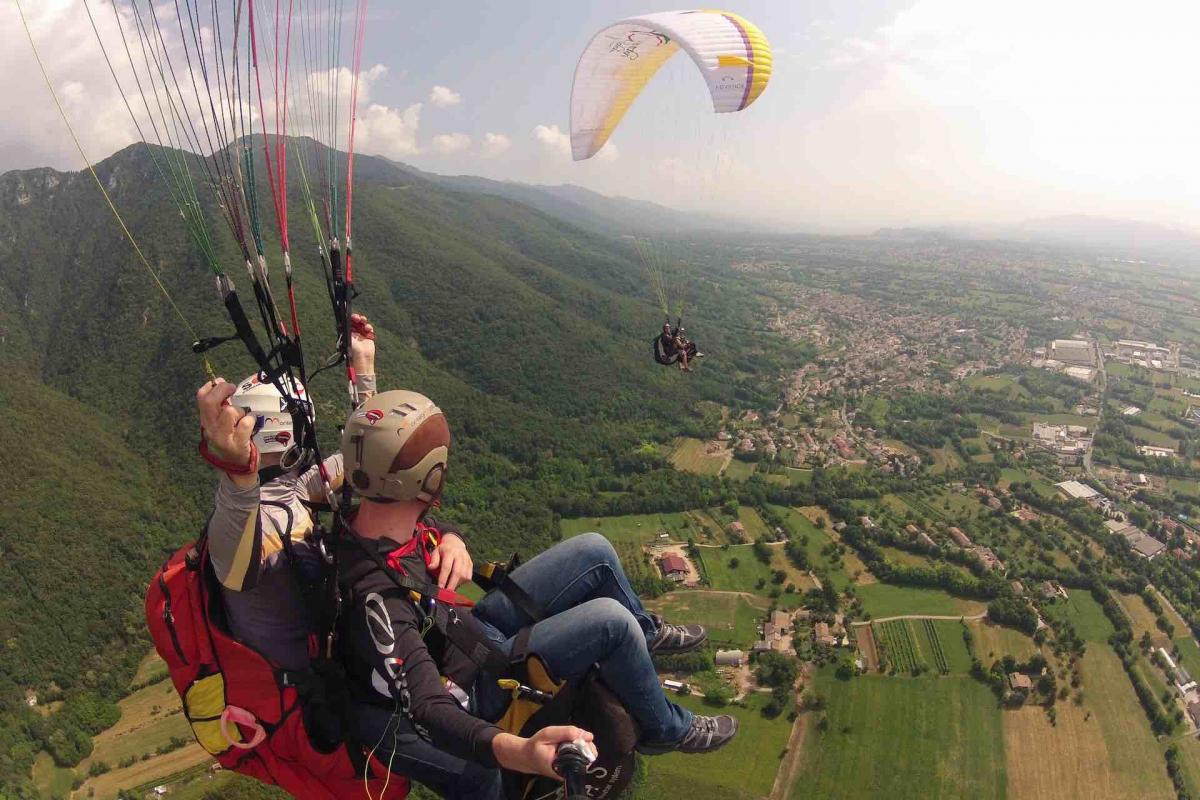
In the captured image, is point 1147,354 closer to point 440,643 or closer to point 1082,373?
point 1082,373

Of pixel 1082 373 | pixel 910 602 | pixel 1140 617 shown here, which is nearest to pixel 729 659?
pixel 910 602

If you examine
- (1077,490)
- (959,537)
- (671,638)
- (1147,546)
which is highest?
(671,638)

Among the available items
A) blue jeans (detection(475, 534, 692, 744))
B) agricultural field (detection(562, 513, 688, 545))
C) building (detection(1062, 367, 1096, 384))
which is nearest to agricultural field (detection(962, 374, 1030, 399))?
building (detection(1062, 367, 1096, 384))

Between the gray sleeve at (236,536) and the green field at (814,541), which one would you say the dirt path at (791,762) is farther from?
the gray sleeve at (236,536)

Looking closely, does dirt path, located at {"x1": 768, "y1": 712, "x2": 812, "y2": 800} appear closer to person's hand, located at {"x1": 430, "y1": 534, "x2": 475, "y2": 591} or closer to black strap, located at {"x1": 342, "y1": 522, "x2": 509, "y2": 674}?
person's hand, located at {"x1": 430, "y1": 534, "x2": 475, "y2": 591}

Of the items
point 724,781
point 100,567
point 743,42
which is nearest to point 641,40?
point 743,42

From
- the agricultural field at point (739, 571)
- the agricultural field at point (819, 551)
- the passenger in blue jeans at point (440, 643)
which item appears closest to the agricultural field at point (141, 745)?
the agricultural field at point (739, 571)

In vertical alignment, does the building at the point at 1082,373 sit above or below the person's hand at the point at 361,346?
below
